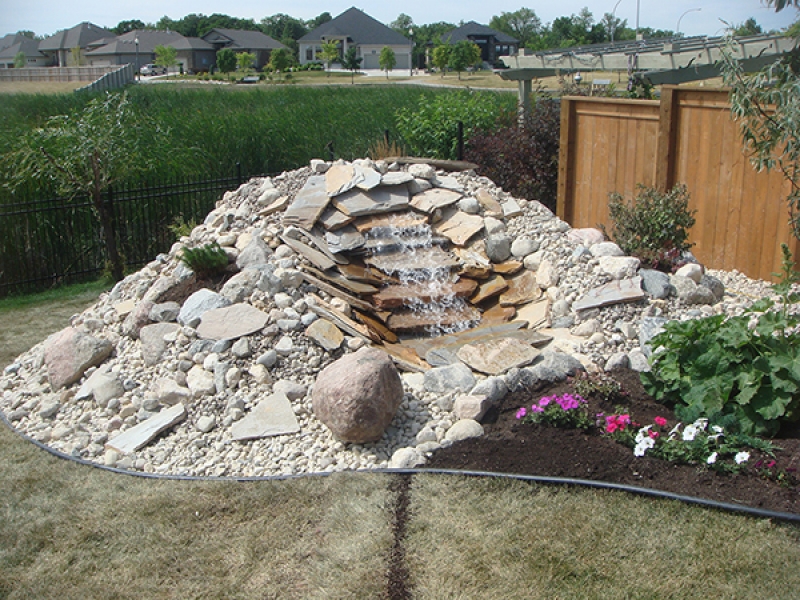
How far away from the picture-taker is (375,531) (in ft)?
12.7

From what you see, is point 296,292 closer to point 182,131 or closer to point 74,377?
point 74,377

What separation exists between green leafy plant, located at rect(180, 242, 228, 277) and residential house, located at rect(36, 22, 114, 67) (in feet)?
161

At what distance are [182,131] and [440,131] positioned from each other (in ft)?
15.4

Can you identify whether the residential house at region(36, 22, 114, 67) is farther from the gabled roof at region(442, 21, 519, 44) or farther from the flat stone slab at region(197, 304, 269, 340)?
the flat stone slab at region(197, 304, 269, 340)

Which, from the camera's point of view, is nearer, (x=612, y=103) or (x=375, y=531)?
(x=375, y=531)

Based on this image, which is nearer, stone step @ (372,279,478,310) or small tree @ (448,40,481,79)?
stone step @ (372,279,478,310)

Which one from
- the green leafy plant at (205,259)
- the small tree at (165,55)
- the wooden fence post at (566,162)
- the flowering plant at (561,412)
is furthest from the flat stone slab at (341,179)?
the small tree at (165,55)

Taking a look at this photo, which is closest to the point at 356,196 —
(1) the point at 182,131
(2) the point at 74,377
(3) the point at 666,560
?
(2) the point at 74,377

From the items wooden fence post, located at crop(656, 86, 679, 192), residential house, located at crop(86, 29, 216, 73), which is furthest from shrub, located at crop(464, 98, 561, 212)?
residential house, located at crop(86, 29, 216, 73)

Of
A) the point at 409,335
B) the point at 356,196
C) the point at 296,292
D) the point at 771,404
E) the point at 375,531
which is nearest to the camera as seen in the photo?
the point at 375,531

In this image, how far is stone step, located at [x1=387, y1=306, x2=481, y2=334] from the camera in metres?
7.01

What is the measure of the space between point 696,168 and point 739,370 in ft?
13.6

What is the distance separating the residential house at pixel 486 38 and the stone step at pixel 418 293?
81044mm

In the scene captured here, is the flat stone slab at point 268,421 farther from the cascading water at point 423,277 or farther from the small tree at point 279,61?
the small tree at point 279,61
